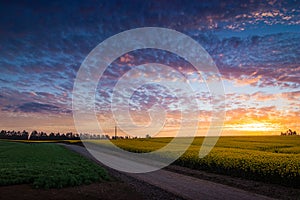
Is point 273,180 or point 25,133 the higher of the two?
point 25,133

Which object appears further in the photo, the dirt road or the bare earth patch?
the dirt road

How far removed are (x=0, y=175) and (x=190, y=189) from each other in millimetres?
10872

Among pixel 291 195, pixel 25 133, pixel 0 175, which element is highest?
pixel 25 133

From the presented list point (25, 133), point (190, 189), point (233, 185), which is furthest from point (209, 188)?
point (25, 133)

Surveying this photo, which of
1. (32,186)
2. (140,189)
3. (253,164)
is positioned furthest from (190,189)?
(32,186)

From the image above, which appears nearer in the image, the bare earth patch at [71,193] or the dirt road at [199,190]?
the bare earth patch at [71,193]

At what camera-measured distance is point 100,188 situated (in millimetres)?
14539

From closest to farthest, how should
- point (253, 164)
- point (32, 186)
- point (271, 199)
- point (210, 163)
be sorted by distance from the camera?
point (271, 199), point (32, 186), point (253, 164), point (210, 163)

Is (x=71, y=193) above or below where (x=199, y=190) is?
above

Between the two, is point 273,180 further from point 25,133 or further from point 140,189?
point 25,133

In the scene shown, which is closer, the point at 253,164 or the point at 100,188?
the point at 100,188

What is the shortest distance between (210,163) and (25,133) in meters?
150

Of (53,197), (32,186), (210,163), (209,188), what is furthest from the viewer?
(210,163)

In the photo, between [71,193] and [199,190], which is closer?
[71,193]
